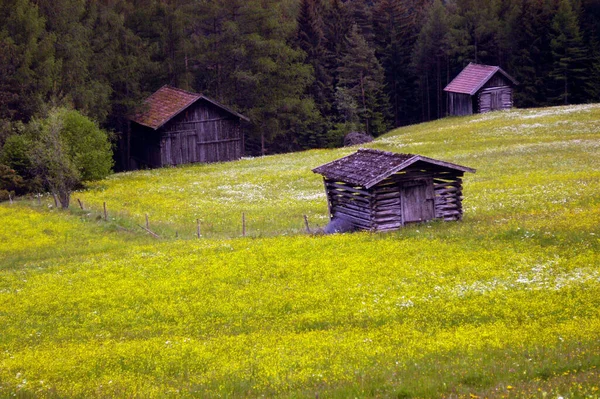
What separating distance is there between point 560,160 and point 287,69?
150ft

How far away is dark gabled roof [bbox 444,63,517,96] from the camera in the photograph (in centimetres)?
8019

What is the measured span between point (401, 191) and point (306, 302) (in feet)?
39.1

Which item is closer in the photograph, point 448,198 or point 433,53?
point 448,198

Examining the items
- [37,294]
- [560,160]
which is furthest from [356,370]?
[560,160]

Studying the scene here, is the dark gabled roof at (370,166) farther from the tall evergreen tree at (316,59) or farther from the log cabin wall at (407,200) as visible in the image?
the tall evergreen tree at (316,59)

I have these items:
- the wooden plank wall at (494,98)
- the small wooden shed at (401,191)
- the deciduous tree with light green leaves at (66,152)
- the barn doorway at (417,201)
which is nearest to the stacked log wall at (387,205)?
the small wooden shed at (401,191)

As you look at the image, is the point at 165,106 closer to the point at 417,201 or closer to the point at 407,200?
the point at 407,200

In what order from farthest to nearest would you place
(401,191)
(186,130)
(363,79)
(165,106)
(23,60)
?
(363,79)
(165,106)
(186,130)
(23,60)
(401,191)

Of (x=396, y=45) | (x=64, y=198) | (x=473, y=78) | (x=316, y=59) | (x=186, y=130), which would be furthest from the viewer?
(x=396, y=45)

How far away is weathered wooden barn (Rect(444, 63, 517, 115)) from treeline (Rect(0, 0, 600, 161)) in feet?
28.7

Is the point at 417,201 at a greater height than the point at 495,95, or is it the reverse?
the point at 495,95

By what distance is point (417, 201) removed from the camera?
32.5 m

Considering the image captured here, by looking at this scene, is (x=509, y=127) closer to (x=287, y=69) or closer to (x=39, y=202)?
(x=287, y=69)

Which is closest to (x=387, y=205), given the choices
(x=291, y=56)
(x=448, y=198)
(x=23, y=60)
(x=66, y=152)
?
(x=448, y=198)
